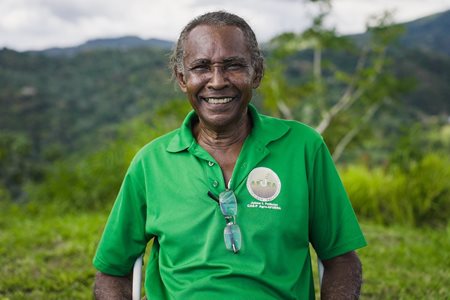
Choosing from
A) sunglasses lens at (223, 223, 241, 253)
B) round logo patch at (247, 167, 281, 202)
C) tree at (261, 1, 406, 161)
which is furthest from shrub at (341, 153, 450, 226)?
tree at (261, 1, 406, 161)

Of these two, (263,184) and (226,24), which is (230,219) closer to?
(263,184)

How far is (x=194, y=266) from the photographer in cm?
181

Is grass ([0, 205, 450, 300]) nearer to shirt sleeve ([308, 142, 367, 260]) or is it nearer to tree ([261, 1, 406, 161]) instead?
shirt sleeve ([308, 142, 367, 260])

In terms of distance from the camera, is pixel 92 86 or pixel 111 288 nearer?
pixel 111 288

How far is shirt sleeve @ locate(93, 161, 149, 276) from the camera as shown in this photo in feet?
6.44

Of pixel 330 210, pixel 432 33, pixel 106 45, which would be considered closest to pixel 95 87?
pixel 106 45

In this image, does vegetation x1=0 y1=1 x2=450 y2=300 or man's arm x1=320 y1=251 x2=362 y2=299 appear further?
vegetation x1=0 y1=1 x2=450 y2=300

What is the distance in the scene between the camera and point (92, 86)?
38.4 m

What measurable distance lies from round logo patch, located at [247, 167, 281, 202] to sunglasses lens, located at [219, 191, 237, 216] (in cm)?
7

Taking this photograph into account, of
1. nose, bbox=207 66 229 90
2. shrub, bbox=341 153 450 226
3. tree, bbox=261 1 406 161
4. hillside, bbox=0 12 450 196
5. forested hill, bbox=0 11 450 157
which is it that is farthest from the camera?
forested hill, bbox=0 11 450 157

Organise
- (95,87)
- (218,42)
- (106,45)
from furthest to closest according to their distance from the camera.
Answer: (106,45), (95,87), (218,42)

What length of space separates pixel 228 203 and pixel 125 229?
0.40 metres

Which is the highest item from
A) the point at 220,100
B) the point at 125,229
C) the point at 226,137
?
the point at 220,100

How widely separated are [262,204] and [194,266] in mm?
286
